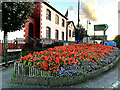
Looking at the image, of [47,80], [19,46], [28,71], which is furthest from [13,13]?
[47,80]

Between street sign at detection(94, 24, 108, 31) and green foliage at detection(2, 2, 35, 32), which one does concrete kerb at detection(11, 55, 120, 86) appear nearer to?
green foliage at detection(2, 2, 35, 32)

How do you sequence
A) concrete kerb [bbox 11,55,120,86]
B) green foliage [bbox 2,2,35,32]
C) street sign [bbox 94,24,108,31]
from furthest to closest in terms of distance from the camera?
street sign [bbox 94,24,108,31]
green foliage [bbox 2,2,35,32]
concrete kerb [bbox 11,55,120,86]

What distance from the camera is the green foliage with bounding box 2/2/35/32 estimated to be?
5336mm

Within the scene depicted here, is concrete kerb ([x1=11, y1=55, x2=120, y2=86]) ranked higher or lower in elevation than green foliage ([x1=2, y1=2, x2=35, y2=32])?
lower

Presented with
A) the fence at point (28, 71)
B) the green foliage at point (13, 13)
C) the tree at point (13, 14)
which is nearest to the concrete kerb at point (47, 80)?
the fence at point (28, 71)

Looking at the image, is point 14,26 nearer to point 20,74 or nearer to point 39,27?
point 20,74

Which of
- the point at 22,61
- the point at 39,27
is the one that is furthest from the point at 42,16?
the point at 22,61

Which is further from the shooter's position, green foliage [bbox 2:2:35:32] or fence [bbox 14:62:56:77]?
green foliage [bbox 2:2:35:32]

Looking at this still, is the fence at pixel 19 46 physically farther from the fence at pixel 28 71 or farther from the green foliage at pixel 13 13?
the fence at pixel 28 71

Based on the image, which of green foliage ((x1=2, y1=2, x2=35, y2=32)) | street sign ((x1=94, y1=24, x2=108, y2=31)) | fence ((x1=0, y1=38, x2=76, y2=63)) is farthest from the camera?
street sign ((x1=94, y1=24, x2=108, y2=31))

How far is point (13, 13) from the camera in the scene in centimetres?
554

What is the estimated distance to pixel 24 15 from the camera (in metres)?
6.09

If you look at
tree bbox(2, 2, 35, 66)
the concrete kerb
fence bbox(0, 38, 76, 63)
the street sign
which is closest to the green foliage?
tree bbox(2, 2, 35, 66)

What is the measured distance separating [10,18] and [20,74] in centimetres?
371
